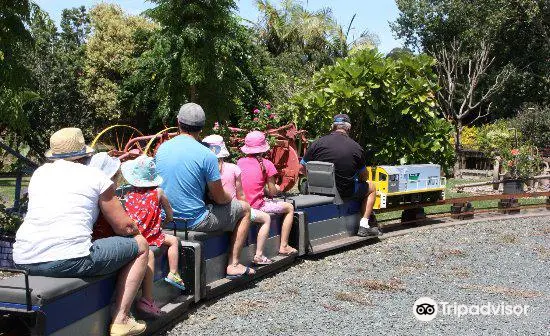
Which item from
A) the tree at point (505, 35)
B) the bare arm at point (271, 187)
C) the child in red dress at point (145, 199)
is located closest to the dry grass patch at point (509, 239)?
the bare arm at point (271, 187)

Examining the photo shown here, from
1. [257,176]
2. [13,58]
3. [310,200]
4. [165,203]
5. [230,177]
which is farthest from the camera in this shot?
[310,200]

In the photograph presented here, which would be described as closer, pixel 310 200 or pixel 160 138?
pixel 310 200

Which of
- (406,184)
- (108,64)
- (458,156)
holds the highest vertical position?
(108,64)

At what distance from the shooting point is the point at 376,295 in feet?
21.7

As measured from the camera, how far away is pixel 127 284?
4.66 m

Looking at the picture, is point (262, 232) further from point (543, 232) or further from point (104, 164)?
point (543, 232)

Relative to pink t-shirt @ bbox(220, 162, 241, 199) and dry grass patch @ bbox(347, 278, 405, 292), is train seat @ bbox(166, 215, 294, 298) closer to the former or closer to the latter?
pink t-shirt @ bbox(220, 162, 241, 199)

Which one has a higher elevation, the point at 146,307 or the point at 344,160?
the point at 344,160

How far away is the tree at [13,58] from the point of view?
7.75m

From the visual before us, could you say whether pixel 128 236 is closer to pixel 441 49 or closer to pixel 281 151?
pixel 281 151

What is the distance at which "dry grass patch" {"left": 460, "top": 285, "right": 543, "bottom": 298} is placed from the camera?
21.9 feet

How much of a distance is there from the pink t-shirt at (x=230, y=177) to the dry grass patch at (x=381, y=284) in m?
Answer: 1.55

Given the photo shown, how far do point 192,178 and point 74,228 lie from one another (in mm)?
1854

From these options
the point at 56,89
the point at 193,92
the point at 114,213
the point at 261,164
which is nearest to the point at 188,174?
the point at 261,164
